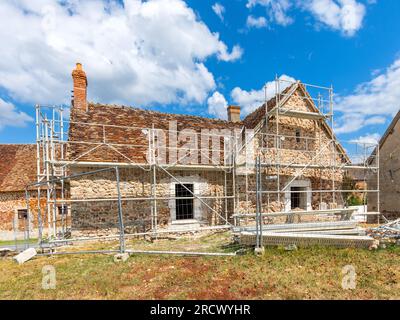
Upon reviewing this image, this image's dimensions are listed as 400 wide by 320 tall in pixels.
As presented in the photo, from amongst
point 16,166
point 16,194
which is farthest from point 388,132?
point 16,166

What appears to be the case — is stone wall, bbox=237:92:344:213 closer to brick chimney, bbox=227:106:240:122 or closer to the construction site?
the construction site

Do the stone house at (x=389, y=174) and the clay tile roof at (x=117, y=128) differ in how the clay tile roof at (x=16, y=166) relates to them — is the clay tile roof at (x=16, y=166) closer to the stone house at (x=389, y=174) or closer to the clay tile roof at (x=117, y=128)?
the clay tile roof at (x=117, y=128)

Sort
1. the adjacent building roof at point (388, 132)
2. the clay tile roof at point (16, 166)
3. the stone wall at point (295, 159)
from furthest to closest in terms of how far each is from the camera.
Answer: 1. the clay tile roof at point (16, 166)
2. the adjacent building roof at point (388, 132)
3. the stone wall at point (295, 159)

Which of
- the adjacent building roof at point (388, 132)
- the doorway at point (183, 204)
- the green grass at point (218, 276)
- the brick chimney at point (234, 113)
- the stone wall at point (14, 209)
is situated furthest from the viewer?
the brick chimney at point (234, 113)

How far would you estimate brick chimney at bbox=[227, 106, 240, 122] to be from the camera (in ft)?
53.2

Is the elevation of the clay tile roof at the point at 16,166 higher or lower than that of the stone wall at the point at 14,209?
higher

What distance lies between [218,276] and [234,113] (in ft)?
40.8

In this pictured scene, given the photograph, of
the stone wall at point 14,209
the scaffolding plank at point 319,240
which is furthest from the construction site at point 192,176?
the stone wall at point 14,209

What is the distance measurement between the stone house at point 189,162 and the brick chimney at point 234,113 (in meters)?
0.90

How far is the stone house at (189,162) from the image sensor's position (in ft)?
33.1

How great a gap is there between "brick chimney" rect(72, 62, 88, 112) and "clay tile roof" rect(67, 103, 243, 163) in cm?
33
